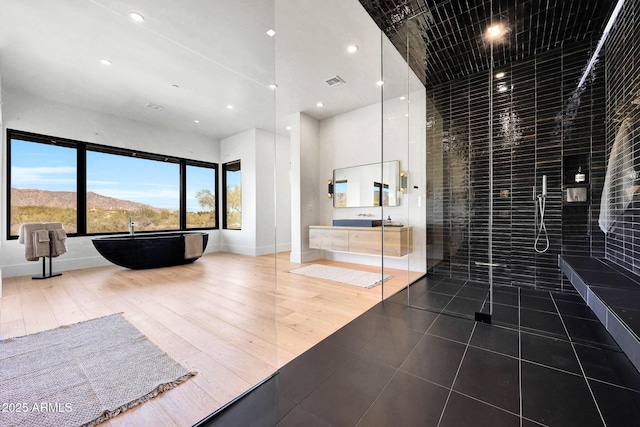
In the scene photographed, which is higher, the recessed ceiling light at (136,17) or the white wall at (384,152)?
the recessed ceiling light at (136,17)

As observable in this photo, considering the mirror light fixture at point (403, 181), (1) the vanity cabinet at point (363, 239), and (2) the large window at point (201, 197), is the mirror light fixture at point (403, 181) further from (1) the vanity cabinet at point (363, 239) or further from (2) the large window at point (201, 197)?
(2) the large window at point (201, 197)

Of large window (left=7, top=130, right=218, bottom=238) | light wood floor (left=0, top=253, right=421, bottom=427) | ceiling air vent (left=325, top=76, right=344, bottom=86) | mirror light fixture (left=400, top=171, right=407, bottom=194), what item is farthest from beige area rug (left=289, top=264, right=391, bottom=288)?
large window (left=7, top=130, right=218, bottom=238)

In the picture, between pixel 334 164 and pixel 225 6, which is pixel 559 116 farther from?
pixel 225 6

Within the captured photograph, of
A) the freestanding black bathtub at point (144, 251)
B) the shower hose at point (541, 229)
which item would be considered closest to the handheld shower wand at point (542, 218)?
the shower hose at point (541, 229)

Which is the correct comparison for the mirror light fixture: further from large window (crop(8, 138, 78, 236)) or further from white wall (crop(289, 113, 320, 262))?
large window (crop(8, 138, 78, 236))

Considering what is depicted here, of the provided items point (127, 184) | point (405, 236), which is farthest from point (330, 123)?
point (127, 184)

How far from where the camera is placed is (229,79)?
394 centimetres

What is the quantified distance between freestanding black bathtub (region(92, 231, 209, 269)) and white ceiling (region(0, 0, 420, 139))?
90.2 inches

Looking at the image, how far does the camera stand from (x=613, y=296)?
5.44 feet

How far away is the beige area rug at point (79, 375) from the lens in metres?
1.31

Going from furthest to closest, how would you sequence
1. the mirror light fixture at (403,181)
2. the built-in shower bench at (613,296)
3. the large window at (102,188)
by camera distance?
the mirror light fixture at (403,181)
the large window at (102,188)
the built-in shower bench at (613,296)

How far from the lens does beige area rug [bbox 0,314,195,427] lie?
1.31m

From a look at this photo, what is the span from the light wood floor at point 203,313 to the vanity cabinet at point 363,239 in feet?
1.34

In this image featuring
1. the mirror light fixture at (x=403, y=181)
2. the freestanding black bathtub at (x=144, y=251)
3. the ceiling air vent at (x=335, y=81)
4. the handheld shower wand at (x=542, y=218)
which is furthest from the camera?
the freestanding black bathtub at (x=144, y=251)
